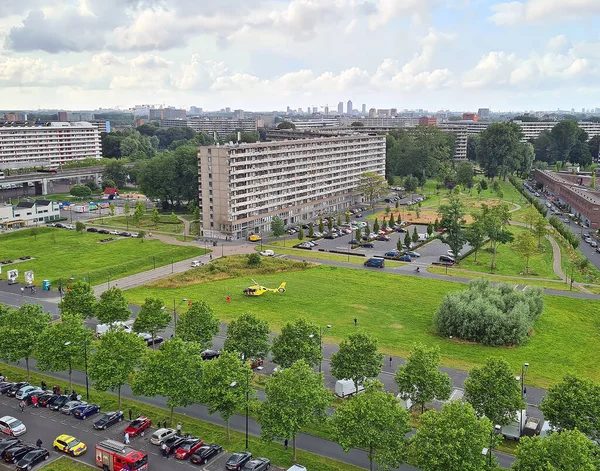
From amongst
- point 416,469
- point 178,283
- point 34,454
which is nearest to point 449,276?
point 178,283

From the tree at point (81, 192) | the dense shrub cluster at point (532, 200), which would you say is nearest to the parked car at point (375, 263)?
the dense shrub cluster at point (532, 200)

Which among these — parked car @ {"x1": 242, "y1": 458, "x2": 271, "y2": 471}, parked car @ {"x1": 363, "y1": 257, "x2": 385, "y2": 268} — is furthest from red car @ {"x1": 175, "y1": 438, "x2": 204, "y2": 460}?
parked car @ {"x1": 363, "y1": 257, "x2": 385, "y2": 268}

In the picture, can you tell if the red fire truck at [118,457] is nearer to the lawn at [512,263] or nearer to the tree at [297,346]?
the tree at [297,346]

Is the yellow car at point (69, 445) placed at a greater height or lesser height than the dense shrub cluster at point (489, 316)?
lesser

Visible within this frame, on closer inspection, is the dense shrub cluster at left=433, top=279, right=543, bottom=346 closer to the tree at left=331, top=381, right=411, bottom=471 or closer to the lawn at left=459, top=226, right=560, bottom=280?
the lawn at left=459, top=226, right=560, bottom=280

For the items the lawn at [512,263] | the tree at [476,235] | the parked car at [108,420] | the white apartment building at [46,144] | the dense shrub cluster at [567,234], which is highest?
the white apartment building at [46,144]

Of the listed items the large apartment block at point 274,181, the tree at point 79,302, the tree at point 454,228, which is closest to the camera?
the tree at point 79,302

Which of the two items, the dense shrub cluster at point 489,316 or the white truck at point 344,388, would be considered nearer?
the white truck at point 344,388
